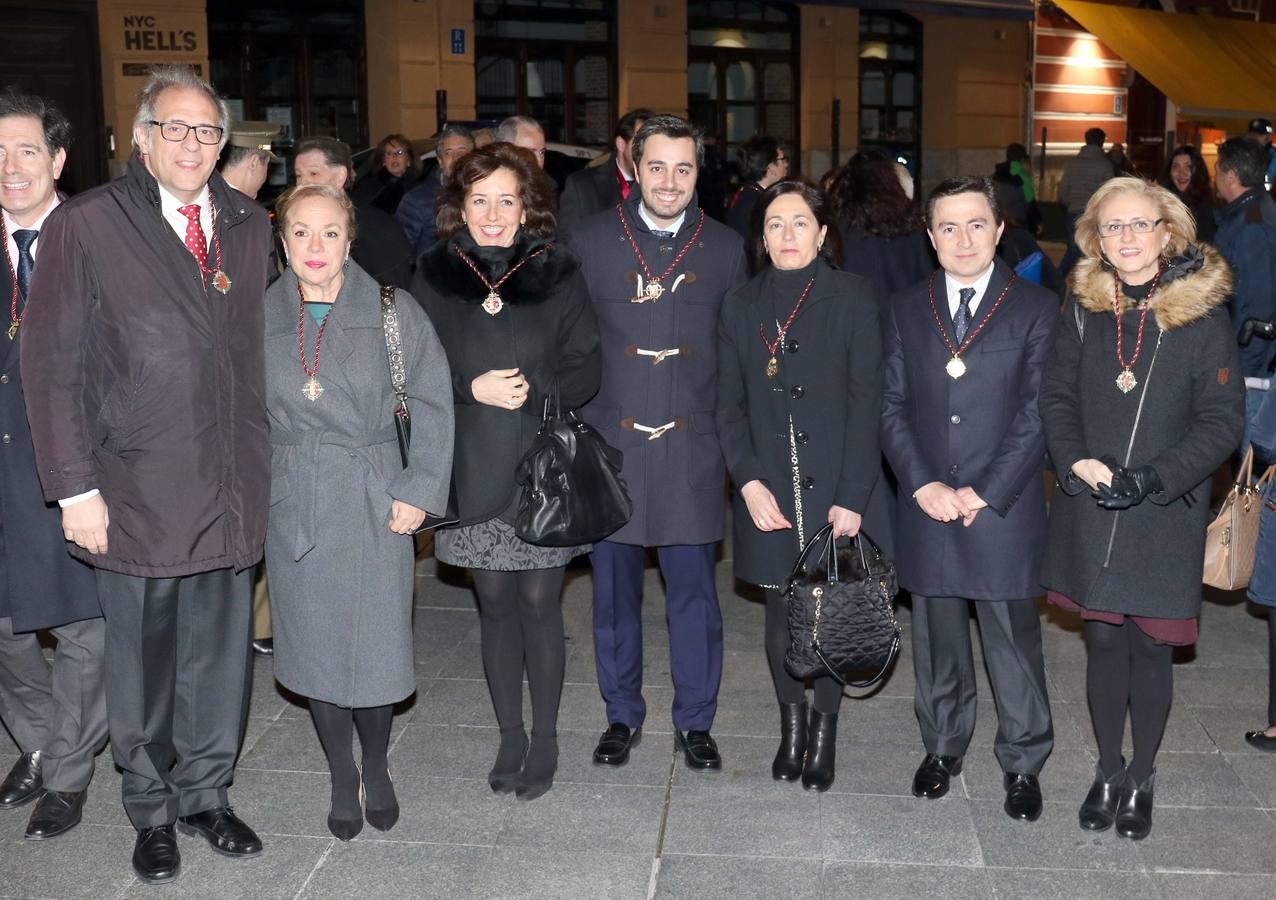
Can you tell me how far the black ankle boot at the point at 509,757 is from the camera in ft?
14.3

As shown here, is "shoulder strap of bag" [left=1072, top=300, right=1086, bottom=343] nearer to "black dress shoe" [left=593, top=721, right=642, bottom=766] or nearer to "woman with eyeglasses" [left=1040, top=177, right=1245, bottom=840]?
"woman with eyeglasses" [left=1040, top=177, right=1245, bottom=840]

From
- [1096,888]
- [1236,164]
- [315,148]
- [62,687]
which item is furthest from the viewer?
[1236,164]

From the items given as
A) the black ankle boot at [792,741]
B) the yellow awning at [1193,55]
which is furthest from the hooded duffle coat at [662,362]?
the yellow awning at [1193,55]

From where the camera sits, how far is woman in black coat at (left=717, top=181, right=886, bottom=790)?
416cm

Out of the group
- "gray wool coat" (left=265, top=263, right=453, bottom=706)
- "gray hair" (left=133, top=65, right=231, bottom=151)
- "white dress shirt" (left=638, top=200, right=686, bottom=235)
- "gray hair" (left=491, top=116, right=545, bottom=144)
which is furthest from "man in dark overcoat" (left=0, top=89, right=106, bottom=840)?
"gray hair" (left=491, top=116, right=545, bottom=144)

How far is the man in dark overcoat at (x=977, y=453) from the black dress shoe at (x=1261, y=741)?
89cm

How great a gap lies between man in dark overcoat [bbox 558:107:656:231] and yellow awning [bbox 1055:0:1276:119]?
13.1 meters

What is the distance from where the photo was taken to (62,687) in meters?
4.32

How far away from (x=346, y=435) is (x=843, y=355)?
4.73 ft

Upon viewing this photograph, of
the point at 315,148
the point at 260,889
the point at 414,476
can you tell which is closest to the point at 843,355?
the point at 414,476

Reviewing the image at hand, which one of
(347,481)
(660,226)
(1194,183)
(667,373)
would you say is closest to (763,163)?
(1194,183)

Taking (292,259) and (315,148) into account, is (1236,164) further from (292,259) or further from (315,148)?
(292,259)

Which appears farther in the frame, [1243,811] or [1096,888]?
[1243,811]

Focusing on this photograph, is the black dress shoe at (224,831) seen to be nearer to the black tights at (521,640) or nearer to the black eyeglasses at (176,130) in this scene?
the black tights at (521,640)
